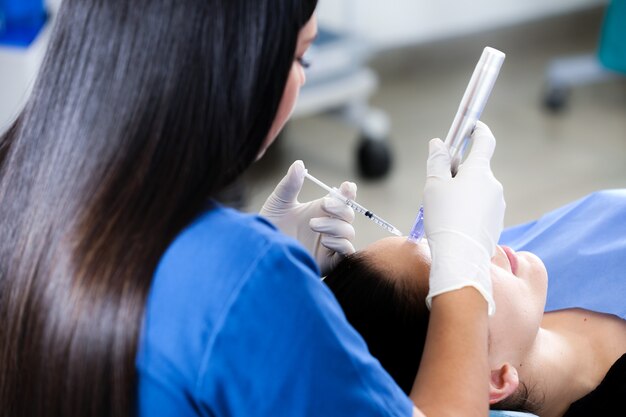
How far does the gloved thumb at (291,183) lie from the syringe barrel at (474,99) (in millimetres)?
217

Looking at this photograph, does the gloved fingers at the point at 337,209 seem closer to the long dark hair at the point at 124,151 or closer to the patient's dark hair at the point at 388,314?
the patient's dark hair at the point at 388,314

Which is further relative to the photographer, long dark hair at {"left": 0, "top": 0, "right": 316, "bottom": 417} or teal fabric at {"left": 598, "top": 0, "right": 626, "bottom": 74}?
teal fabric at {"left": 598, "top": 0, "right": 626, "bottom": 74}

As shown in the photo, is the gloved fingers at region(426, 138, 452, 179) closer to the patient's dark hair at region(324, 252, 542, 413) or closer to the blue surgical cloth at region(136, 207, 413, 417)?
the patient's dark hair at region(324, 252, 542, 413)

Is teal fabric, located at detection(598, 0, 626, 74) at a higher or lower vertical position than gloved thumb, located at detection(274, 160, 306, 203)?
lower

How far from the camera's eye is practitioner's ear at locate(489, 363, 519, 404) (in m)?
1.22

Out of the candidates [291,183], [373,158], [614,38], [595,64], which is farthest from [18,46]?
[595,64]

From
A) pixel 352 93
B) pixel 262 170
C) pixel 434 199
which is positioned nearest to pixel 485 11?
pixel 352 93

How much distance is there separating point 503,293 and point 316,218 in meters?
0.28

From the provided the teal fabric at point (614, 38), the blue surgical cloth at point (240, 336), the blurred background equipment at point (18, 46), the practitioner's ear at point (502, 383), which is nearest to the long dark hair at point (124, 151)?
the blue surgical cloth at point (240, 336)

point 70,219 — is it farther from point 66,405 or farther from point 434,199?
point 434,199

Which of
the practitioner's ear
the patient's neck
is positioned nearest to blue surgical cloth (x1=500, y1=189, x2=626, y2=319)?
the patient's neck

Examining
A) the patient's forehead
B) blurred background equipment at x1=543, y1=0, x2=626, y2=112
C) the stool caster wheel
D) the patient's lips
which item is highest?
the patient's forehead

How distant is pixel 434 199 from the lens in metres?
1.12

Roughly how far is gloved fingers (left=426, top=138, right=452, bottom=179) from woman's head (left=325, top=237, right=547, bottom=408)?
14 centimetres
